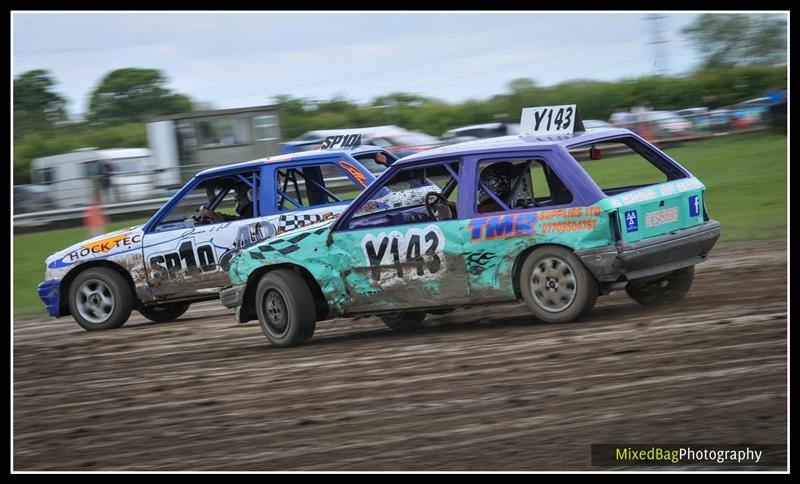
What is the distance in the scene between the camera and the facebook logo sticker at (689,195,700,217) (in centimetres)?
866

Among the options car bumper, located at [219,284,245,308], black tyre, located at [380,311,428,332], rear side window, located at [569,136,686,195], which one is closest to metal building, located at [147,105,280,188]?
rear side window, located at [569,136,686,195]

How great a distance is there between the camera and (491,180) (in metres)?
8.88

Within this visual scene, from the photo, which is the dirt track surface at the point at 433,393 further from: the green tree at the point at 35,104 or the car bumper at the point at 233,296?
the green tree at the point at 35,104

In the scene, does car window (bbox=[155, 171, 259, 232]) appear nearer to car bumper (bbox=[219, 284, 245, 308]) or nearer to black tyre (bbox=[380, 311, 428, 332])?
car bumper (bbox=[219, 284, 245, 308])

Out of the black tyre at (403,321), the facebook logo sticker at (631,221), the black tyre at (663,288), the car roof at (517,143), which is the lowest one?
the black tyre at (403,321)

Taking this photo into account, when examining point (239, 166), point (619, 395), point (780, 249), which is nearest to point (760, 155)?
point (780, 249)

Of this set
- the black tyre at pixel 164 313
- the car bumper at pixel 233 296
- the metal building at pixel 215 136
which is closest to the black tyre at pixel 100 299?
the black tyre at pixel 164 313

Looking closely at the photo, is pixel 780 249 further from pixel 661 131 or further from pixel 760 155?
pixel 661 131

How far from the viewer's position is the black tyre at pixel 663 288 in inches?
360

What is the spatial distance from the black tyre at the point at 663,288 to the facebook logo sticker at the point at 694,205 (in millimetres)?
575

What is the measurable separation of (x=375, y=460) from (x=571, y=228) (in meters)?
2.99

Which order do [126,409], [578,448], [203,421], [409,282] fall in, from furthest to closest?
[409,282], [126,409], [203,421], [578,448]

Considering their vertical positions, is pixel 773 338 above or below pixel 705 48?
below

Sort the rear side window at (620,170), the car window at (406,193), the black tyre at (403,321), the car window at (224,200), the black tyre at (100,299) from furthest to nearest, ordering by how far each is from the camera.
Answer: the rear side window at (620,170), the black tyre at (100,299), the car window at (224,200), the black tyre at (403,321), the car window at (406,193)
